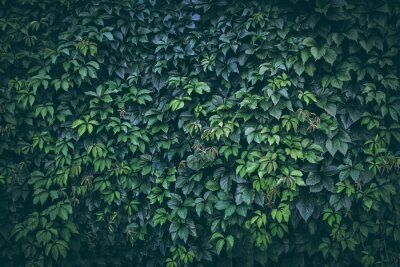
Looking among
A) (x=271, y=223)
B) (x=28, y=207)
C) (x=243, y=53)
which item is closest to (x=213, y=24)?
(x=243, y=53)

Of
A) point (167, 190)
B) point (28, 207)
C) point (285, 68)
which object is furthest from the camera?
point (28, 207)

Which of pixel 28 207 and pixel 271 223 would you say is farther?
pixel 28 207

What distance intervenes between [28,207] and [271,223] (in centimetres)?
213

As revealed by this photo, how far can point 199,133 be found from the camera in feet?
9.93

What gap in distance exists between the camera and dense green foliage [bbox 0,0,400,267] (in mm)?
2844

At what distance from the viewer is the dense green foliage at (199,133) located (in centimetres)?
284

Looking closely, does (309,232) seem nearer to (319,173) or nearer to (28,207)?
(319,173)

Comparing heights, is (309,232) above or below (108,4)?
below

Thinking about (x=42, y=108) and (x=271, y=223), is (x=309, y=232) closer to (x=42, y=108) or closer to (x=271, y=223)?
(x=271, y=223)

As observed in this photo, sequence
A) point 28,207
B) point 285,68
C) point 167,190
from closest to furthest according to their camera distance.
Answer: point 285,68 → point 167,190 → point 28,207

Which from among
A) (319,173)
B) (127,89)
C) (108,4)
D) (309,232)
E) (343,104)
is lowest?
(309,232)

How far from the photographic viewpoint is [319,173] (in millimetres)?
2875

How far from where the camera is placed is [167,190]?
3.05 m

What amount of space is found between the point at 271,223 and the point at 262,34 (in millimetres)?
1515
